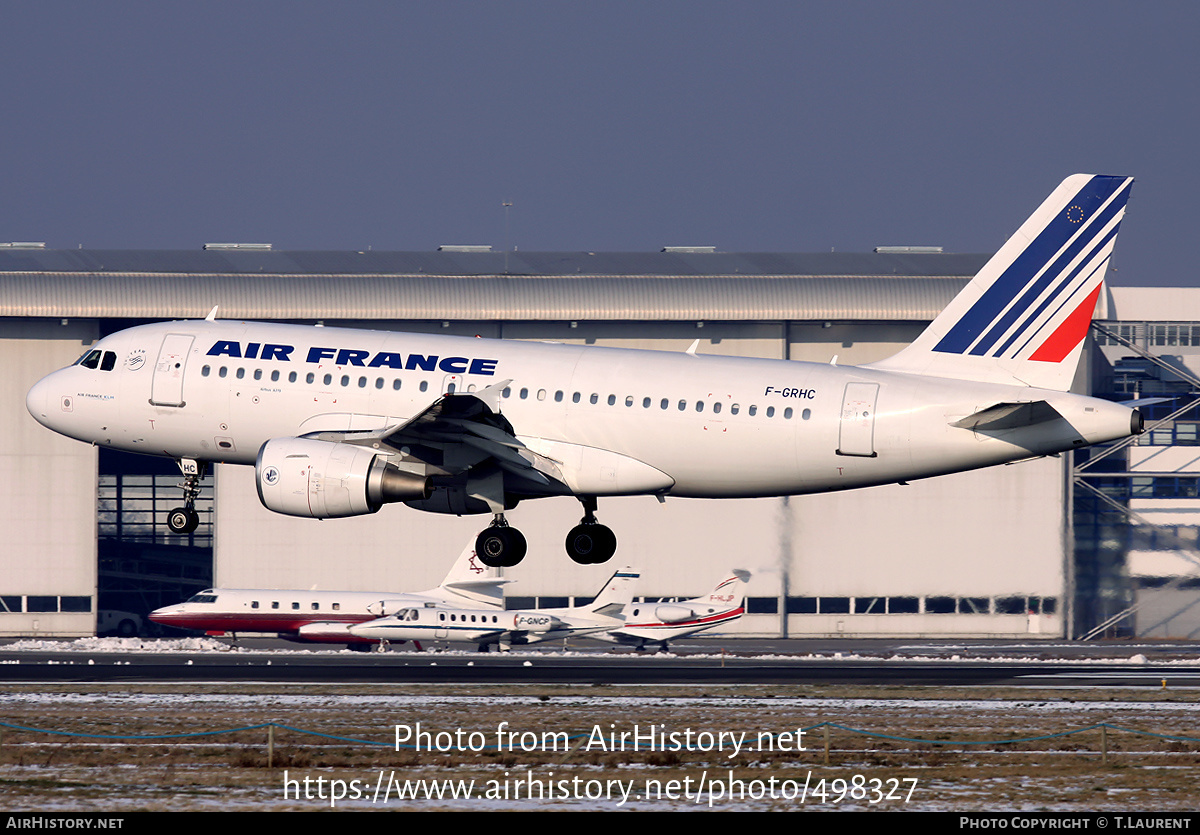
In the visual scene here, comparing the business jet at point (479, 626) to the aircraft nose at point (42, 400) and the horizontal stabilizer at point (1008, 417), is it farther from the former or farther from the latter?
the horizontal stabilizer at point (1008, 417)

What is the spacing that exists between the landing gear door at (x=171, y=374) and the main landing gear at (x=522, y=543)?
9140 millimetres

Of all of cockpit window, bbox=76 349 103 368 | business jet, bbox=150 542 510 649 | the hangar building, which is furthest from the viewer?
the hangar building

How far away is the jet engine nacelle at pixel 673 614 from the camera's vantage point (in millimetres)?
76562

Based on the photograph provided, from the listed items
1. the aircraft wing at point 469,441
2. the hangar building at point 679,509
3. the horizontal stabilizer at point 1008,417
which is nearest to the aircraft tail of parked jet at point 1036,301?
the horizontal stabilizer at point 1008,417

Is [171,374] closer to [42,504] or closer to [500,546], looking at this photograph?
[500,546]

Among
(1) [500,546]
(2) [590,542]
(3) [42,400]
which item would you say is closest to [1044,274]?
(2) [590,542]

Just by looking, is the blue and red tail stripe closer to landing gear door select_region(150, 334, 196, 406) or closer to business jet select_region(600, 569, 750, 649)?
landing gear door select_region(150, 334, 196, 406)

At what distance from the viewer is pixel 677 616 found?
77.1m

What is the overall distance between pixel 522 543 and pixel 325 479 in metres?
5.83

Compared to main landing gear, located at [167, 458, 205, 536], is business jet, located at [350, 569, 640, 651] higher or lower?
lower

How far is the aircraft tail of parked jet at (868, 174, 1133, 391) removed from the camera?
128 ft

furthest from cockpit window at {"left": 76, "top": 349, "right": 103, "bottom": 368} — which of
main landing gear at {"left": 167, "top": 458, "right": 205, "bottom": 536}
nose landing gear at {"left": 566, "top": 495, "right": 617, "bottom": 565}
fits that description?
nose landing gear at {"left": 566, "top": 495, "right": 617, "bottom": 565}

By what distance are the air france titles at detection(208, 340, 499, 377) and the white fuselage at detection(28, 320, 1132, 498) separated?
0.13 feet
